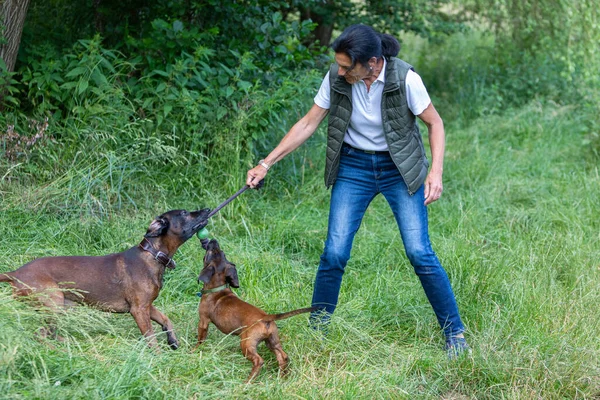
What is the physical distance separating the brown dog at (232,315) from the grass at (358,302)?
11 cm

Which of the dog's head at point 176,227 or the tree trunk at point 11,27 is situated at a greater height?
the tree trunk at point 11,27

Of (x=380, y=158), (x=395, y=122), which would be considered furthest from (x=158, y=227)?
(x=395, y=122)

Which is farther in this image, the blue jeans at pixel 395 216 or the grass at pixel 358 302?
the blue jeans at pixel 395 216

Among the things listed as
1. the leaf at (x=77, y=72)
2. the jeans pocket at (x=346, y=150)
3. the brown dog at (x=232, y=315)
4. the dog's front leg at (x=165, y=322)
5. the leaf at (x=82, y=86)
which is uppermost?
the jeans pocket at (x=346, y=150)

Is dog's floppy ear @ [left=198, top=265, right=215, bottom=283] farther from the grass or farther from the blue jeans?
the blue jeans

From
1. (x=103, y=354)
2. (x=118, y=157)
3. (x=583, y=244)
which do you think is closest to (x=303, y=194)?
(x=118, y=157)

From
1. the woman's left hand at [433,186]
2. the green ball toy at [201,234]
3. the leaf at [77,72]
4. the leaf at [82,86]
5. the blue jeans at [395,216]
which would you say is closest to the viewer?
Result: the woman's left hand at [433,186]

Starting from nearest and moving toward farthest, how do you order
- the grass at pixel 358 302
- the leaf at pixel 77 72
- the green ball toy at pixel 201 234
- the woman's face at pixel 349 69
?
the grass at pixel 358 302
the woman's face at pixel 349 69
the green ball toy at pixel 201 234
the leaf at pixel 77 72

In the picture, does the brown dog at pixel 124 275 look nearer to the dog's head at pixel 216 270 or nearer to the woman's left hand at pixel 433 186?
the dog's head at pixel 216 270

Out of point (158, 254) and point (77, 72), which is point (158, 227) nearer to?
point (158, 254)

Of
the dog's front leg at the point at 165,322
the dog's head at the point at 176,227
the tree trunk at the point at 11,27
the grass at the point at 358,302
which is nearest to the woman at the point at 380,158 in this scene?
the grass at the point at 358,302

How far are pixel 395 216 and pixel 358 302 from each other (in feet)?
2.60

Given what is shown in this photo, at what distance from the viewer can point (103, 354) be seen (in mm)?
4012

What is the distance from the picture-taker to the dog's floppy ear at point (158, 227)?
4.60 meters
